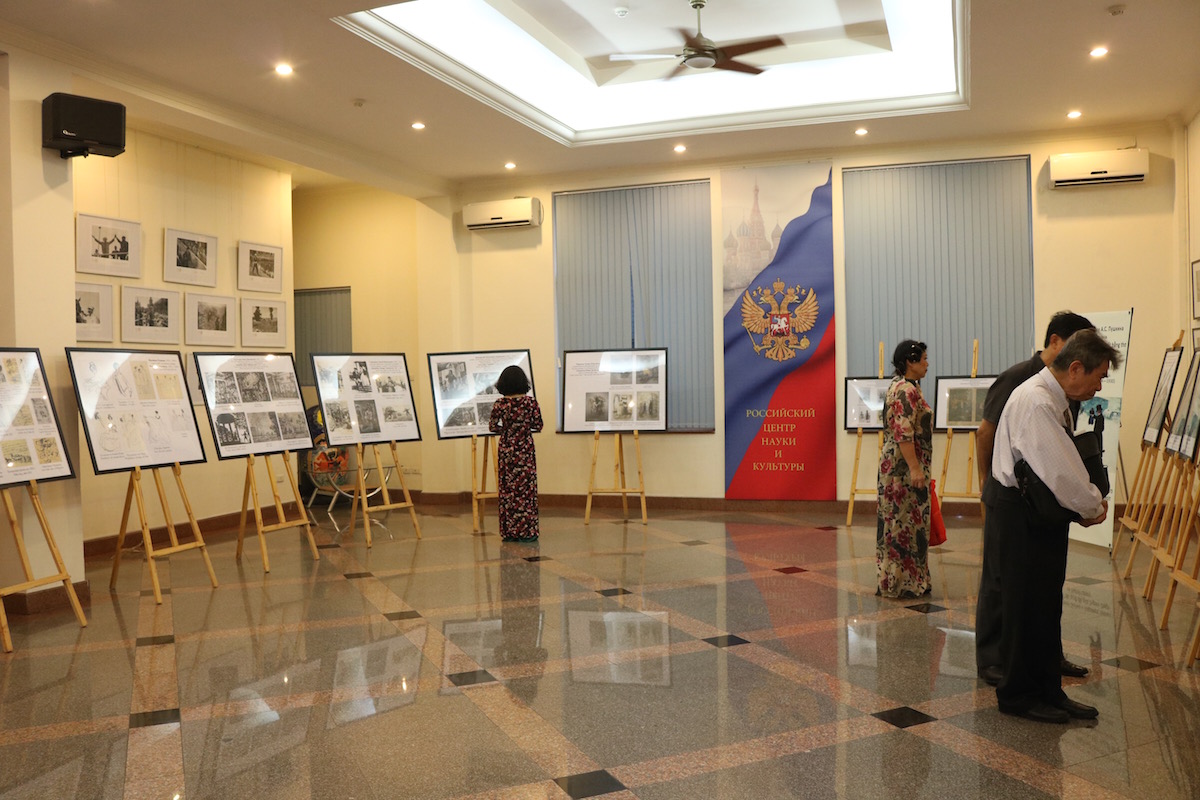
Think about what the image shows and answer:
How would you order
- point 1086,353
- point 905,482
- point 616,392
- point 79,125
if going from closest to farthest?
point 1086,353 < point 905,482 < point 79,125 < point 616,392

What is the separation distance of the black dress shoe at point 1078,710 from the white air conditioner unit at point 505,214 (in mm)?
7606

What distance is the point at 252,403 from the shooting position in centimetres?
731

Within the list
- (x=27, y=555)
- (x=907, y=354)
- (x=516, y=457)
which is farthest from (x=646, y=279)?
→ (x=27, y=555)

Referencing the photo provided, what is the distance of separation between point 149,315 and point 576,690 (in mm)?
6044

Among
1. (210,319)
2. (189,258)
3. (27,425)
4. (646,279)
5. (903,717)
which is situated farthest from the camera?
(646,279)

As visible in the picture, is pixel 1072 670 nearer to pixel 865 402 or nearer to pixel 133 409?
pixel 865 402

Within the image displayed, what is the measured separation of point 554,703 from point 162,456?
12.5 ft

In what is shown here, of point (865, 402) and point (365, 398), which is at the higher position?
point (365, 398)

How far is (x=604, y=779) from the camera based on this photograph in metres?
3.26

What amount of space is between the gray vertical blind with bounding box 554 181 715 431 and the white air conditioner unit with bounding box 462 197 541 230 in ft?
1.02

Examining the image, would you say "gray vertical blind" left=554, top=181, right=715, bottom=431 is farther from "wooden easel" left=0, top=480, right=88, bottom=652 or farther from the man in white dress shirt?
the man in white dress shirt

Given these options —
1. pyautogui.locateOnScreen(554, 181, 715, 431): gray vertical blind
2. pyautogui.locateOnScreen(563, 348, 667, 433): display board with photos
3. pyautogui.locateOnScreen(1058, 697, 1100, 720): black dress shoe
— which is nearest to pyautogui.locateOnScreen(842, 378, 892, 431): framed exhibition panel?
pyautogui.locateOnScreen(554, 181, 715, 431): gray vertical blind

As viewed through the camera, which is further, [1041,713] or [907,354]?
[907,354]

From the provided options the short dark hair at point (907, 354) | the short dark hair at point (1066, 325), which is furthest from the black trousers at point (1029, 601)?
the short dark hair at point (907, 354)
